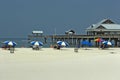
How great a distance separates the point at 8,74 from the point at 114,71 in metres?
4.47

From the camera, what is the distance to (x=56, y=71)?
16.0 metres

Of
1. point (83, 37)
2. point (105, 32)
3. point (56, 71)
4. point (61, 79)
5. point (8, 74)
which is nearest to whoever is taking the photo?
point (61, 79)

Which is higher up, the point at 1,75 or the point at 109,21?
the point at 109,21

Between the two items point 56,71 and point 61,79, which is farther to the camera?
point 56,71

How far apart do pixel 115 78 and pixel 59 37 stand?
199 feet

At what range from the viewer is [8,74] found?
14719 millimetres

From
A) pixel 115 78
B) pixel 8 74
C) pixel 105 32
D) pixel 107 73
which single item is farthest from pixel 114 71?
pixel 105 32

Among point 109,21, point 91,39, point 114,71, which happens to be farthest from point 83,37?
point 114,71

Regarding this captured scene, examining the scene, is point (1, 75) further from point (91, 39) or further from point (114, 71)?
point (91, 39)

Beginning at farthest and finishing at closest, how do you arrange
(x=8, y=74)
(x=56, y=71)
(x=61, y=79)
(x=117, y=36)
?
(x=117, y=36) → (x=56, y=71) → (x=8, y=74) → (x=61, y=79)

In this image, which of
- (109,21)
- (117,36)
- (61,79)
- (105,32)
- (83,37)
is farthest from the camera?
(109,21)

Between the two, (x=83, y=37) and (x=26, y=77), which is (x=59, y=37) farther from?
(x=26, y=77)

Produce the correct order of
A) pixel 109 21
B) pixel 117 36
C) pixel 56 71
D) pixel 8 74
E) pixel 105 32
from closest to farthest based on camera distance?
pixel 8 74 < pixel 56 71 < pixel 117 36 < pixel 105 32 < pixel 109 21

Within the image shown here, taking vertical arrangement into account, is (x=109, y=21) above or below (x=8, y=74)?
above
